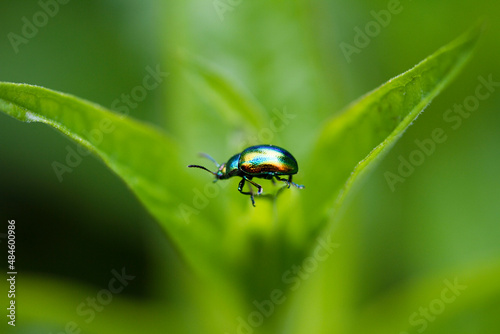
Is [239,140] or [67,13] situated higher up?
[67,13]

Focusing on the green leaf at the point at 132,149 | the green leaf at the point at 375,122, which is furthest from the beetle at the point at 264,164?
the green leaf at the point at 132,149

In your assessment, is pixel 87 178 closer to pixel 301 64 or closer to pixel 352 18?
pixel 301 64

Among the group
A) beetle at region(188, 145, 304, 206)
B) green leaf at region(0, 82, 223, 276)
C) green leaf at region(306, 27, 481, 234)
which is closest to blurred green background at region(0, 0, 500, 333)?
green leaf at region(0, 82, 223, 276)

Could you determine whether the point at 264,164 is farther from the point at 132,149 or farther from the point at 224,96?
the point at 132,149

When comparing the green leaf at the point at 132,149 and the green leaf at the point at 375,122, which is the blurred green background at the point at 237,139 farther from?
the green leaf at the point at 375,122

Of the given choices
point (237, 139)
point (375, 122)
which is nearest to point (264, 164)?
point (237, 139)

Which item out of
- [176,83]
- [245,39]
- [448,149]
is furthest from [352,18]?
[176,83]
